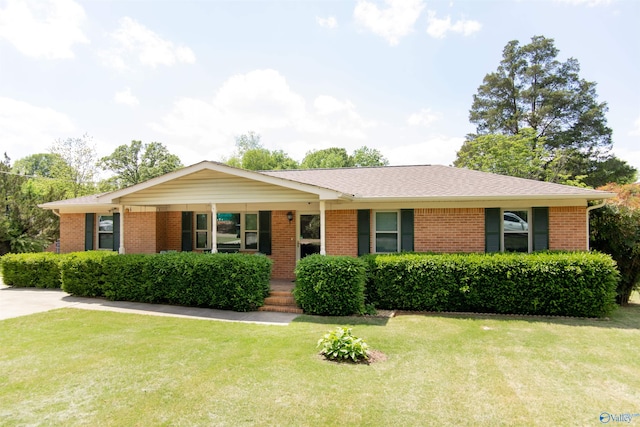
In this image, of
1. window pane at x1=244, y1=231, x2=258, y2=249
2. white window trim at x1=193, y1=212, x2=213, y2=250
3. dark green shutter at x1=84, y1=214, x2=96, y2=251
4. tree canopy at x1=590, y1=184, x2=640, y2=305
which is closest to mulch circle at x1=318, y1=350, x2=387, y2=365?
window pane at x1=244, y1=231, x2=258, y2=249

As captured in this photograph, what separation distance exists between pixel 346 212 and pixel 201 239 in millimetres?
5470

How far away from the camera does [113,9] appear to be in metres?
9.94

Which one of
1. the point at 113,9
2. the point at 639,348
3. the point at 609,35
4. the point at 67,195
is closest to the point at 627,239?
the point at 639,348

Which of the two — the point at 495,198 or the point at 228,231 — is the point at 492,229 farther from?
the point at 228,231

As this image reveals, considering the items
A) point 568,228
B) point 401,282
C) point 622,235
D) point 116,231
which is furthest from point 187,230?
point 622,235

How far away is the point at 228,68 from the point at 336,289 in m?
10.2

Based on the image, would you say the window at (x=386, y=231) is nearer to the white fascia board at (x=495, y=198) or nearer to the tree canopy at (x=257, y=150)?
the white fascia board at (x=495, y=198)

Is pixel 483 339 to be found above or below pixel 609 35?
below

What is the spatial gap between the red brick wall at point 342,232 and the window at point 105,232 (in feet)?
27.4

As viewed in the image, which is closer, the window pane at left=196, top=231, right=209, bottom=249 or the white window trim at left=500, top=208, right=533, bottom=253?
the white window trim at left=500, top=208, right=533, bottom=253

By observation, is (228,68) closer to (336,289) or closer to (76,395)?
(336,289)

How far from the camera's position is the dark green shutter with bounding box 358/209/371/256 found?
1030 centimetres

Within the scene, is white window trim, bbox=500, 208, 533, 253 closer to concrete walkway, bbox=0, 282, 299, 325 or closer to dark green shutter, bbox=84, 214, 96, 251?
concrete walkway, bbox=0, 282, 299, 325

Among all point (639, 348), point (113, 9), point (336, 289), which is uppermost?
point (113, 9)
